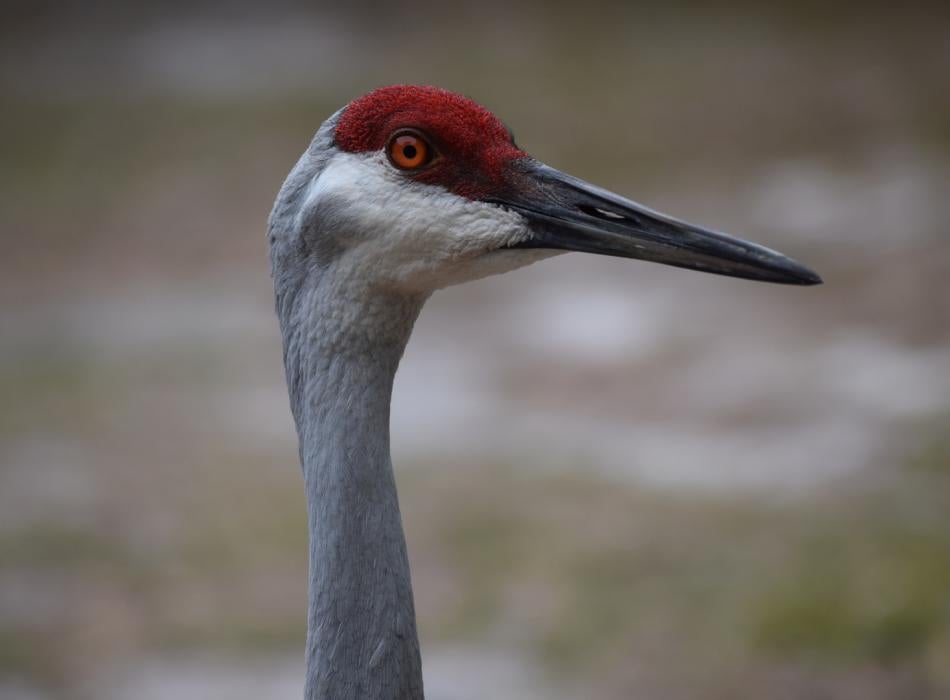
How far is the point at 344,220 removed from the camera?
2.51 meters

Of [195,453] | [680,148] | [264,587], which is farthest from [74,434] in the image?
[680,148]

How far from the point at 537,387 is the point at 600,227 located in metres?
5.13

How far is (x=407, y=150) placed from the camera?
8.25 ft

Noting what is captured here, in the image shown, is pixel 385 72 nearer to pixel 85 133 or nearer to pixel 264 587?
pixel 85 133

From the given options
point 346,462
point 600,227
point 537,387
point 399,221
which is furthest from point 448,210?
point 537,387

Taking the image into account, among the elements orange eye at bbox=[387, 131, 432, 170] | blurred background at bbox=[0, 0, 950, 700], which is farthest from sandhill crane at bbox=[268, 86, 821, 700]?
blurred background at bbox=[0, 0, 950, 700]

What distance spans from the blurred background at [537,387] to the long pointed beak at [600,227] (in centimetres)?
289

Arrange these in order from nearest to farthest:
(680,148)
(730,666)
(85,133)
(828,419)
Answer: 1. (730,666)
2. (828,419)
3. (680,148)
4. (85,133)

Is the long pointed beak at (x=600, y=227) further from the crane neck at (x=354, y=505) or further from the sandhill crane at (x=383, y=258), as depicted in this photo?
the crane neck at (x=354, y=505)

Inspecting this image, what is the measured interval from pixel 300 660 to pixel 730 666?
189 centimetres

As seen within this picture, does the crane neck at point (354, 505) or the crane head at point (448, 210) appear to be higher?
the crane head at point (448, 210)

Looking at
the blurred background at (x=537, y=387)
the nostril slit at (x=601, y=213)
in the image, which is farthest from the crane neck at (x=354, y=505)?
the blurred background at (x=537, y=387)

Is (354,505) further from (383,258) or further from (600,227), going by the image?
(600,227)

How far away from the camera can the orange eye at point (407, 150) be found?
2.51 meters
